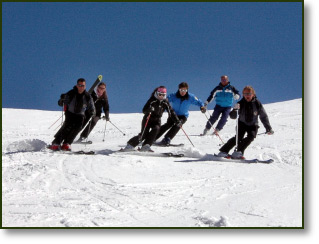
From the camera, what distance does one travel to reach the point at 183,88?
9.76 m

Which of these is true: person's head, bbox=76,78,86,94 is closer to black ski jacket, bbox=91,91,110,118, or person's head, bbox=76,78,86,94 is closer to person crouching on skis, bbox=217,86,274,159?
black ski jacket, bbox=91,91,110,118

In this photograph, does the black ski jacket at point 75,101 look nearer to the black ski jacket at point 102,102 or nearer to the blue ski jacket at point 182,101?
the black ski jacket at point 102,102

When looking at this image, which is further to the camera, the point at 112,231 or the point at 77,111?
the point at 77,111

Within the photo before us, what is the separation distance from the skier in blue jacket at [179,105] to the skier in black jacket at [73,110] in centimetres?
244

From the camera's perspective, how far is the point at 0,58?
→ 180 inches

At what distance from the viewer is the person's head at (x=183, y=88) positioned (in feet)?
32.0

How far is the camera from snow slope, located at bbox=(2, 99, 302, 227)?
12.4 feet

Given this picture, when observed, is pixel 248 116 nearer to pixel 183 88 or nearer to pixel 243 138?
pixel 243 138

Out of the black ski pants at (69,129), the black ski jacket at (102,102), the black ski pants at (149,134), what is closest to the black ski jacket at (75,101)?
the black ski pants at (69,129)

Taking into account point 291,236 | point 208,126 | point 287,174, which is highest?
point 208,126

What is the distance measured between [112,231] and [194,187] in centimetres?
174

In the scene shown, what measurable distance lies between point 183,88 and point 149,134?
82.3 inches

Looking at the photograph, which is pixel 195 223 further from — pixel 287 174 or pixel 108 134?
pixel 108 134

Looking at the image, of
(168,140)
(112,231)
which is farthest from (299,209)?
(168,140)
